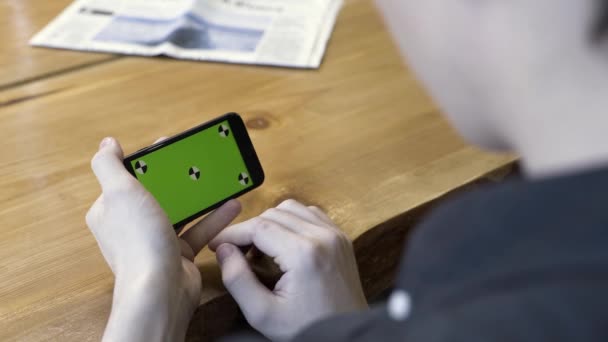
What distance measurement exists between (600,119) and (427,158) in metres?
0.51

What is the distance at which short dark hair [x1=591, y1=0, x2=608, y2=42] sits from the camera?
30 cm

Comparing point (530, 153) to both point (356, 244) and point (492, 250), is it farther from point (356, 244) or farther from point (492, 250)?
point (356, 244)

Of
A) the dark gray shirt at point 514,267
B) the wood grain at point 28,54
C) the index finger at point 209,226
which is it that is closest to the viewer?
the dark gray shirt at point 514,267

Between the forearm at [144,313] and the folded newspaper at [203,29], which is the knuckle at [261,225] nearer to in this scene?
the forearm at [144,313]

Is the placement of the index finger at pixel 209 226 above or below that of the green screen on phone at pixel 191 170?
below

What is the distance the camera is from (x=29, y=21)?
108 centimetres

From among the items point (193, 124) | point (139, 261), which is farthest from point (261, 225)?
point (193, 124)

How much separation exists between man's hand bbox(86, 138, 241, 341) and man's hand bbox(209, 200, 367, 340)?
0.13 ft

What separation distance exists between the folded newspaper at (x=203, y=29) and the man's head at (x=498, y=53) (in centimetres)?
59

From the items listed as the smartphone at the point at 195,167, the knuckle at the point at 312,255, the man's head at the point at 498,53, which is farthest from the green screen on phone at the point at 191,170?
the man's head at the point at 498,53

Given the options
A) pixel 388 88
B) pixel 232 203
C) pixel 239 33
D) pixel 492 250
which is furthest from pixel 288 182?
pixel 492 250

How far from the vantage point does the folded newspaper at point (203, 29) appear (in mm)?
992

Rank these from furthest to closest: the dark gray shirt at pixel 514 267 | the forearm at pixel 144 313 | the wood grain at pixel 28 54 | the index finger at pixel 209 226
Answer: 1. the wood grain at pixel 28 54
2. the index finger at pixel 209 226
3. the forearm at pixel 144 313
4. the dark gray shirt at pixel 514 267

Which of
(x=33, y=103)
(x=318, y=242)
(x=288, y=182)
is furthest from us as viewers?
(x=33, y=103)
